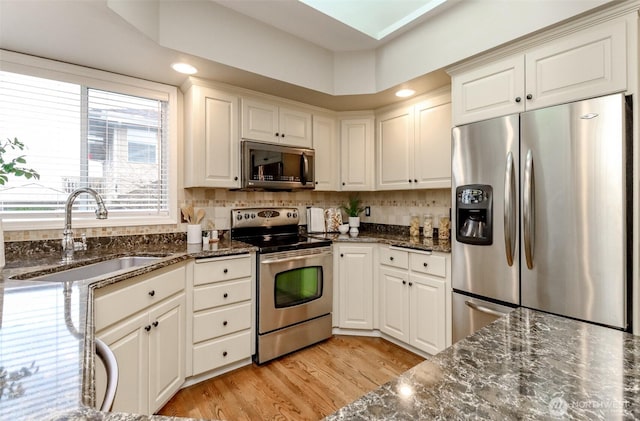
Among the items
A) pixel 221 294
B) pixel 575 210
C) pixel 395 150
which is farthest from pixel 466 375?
pixel 395 150

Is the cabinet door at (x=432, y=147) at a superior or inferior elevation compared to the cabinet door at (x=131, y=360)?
superior

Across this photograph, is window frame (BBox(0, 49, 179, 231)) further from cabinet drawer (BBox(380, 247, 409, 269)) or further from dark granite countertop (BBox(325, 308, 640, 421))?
dark granite countertop (BBox(325, 308, 640, 421))

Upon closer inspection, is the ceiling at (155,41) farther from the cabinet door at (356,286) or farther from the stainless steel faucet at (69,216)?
the cabinet door at (356,286)

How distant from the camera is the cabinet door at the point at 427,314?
238cm

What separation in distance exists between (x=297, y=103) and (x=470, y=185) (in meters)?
1.75

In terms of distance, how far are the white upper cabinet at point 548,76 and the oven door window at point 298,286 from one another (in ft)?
5.46

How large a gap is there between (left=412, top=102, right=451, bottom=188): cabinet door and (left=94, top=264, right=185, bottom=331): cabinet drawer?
211cm

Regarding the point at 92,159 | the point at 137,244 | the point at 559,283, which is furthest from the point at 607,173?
the point at 92,159

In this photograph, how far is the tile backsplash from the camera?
2.45 meters

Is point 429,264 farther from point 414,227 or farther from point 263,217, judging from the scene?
point 263,217

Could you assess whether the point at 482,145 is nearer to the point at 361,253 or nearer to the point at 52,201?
the point at 361,253

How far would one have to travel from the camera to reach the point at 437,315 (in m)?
2.41

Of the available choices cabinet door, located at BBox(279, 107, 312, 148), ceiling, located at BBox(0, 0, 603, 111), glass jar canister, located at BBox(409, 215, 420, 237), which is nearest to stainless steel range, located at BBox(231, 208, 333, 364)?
cabinet door, located at BBox(279, 107, 312, 148)

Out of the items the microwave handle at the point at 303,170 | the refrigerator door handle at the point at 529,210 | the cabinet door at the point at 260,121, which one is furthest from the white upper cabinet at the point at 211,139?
the refrigerator door handle at the point at 529,210
